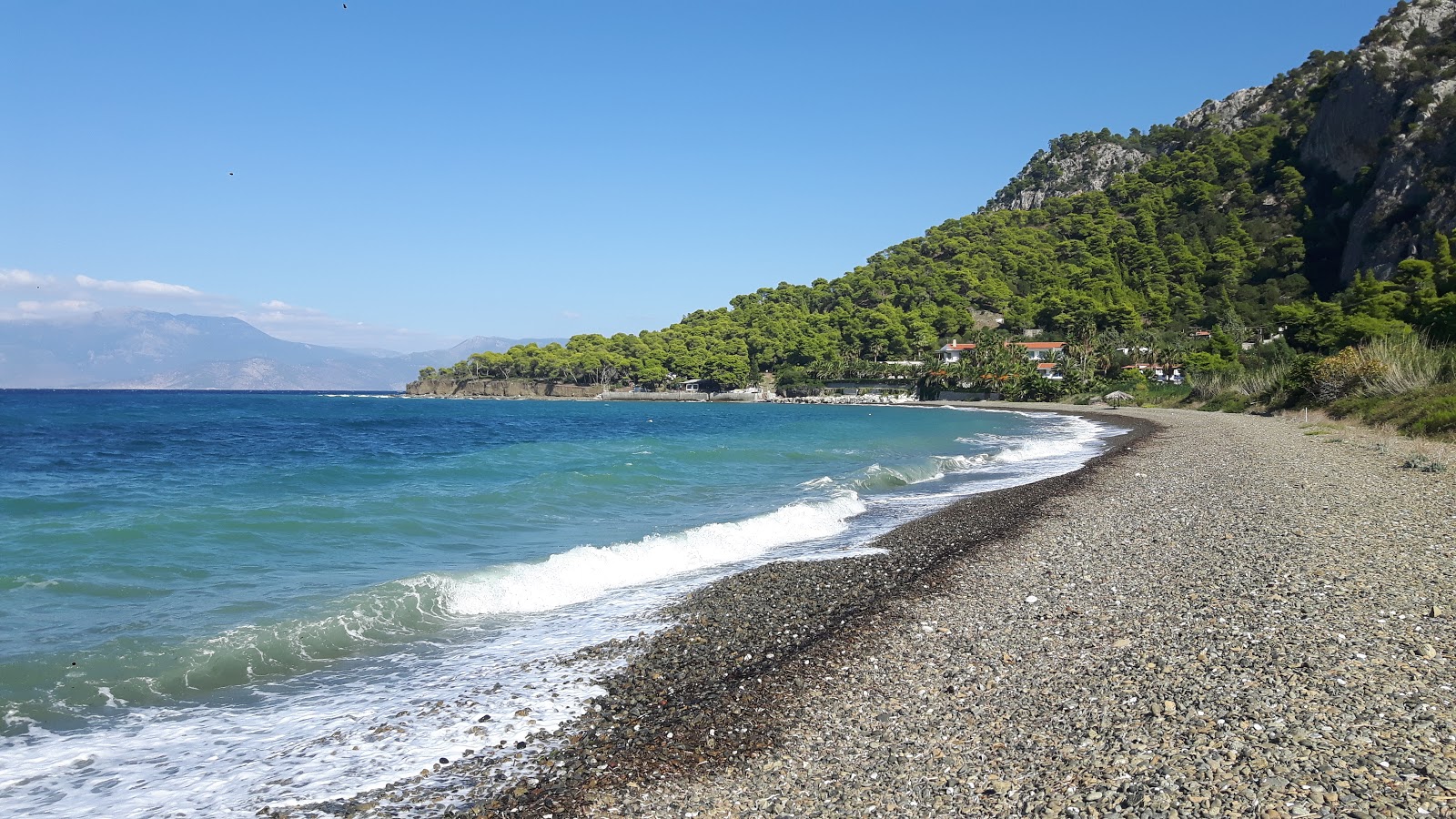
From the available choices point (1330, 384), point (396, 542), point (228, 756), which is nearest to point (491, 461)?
point (396, 542)

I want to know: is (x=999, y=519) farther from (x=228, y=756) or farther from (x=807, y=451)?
(x=807, y=451)

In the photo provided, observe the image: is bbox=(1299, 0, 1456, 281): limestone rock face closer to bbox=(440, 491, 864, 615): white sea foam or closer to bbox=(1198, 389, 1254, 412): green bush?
bbox=(1198, 389, 1254, 412): green bush

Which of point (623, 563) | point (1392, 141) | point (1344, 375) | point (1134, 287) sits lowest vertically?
point (623, 563)

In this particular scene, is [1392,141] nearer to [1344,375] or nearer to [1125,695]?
[1344,375]

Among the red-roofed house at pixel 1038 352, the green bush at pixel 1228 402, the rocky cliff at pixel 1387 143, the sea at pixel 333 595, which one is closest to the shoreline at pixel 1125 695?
the sea at pixel 333 595

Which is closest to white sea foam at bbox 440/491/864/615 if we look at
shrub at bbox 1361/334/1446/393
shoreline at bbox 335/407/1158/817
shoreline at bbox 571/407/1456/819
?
shoreline at bbox 335/407/1158/817

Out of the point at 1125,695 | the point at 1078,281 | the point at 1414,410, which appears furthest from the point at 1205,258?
the point at 1125,695

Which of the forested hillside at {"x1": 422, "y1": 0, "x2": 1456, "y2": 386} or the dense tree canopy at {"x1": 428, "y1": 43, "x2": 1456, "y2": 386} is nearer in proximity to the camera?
the forested hillside at {"x1": 422, "y1": 0, "x2": 1456, "y2": 386}

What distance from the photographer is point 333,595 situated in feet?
33.4

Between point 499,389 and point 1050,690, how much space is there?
17590 cm

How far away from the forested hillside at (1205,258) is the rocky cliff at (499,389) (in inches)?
140

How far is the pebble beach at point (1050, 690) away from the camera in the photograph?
171 inches

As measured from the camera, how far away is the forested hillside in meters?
79.4

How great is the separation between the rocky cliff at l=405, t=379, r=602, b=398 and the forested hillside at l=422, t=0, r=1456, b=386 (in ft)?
11.7
